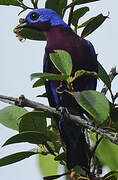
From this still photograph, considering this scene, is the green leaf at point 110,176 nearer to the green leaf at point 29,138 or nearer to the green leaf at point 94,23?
the green leaf at point 29,138

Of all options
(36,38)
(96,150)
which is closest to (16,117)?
(96,150)

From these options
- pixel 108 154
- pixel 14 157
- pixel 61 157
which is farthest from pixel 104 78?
pixel 14 157

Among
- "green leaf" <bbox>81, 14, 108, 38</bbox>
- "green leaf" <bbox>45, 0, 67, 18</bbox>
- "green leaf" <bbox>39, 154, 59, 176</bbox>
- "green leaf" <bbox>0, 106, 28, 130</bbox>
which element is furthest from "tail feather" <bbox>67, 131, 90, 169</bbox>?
"green leaf" <bbox>45, 0, 67, 18</bbox>

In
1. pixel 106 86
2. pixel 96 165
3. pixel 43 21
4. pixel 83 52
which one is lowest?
pixel 96 165

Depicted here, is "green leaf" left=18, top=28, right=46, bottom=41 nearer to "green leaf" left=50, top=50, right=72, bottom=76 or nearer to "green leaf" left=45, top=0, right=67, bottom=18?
"green leaf" left=45, top=0, right=67, bottom=18

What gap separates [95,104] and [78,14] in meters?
1.26

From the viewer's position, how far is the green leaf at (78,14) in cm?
332

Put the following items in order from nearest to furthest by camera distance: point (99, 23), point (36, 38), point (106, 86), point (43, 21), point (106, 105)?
point (106, 105) → point (106, 86) → point (99, 23) → point (36, 38) → point (43, 21)

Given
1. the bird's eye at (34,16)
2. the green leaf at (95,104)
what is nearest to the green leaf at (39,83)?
the green leaf at (95,104)

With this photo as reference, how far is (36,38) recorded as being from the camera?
3.45 meters

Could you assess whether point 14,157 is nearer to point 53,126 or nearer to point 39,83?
point 53,126

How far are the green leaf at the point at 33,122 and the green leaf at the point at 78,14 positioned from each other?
84cm

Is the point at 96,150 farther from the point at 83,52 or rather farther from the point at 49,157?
the point at 83,52

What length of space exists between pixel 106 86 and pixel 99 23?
456 mm
